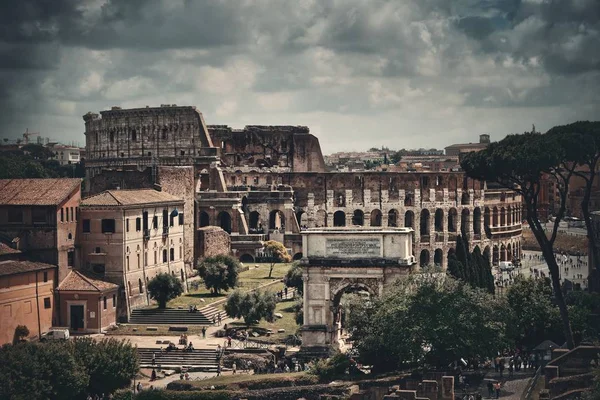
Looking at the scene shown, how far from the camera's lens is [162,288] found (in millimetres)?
67250

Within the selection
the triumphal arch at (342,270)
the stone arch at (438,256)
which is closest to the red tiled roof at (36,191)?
the triumphal arch at (342,270)

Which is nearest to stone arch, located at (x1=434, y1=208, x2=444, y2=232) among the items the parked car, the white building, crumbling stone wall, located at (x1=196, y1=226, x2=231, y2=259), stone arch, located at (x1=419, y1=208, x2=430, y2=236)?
stone arch, located at (x1=419, y1=208, x2=430, y2=236)

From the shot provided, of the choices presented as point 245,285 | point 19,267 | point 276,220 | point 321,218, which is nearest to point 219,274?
point 245,285

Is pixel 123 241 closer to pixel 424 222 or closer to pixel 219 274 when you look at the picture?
pixel 219 274

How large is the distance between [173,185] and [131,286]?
16594mm

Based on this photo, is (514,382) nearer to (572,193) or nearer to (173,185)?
(173,185)

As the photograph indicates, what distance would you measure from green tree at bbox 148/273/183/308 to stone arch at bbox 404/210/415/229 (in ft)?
151

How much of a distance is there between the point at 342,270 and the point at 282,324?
27.9 feet

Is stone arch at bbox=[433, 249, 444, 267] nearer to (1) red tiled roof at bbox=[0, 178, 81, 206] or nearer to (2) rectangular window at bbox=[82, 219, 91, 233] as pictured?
(2) rectangular window at bbox=[82, 219, 91, 233]

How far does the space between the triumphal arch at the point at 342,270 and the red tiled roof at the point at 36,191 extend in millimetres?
14478

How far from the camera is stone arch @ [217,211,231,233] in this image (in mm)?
98750

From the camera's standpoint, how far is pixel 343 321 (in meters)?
62.0

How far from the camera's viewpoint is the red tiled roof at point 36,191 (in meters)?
64.8

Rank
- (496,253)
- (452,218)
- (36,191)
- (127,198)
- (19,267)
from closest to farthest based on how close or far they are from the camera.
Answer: (19,267) < (36,191) < (127,198) < (452,218) < (496,253)
